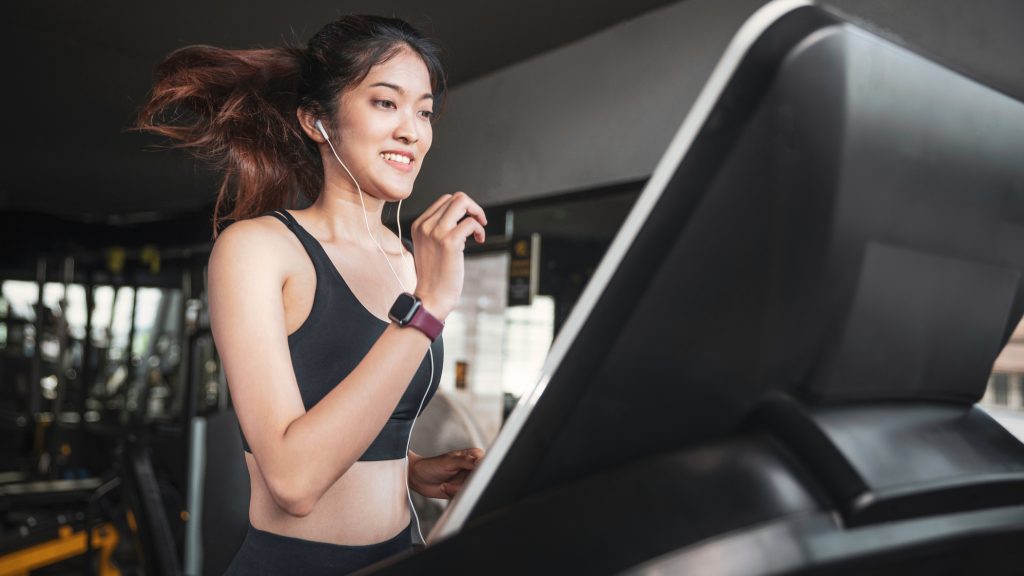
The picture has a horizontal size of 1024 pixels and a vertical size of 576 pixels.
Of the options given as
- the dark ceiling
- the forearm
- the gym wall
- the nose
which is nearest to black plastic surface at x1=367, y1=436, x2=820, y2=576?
the forearm

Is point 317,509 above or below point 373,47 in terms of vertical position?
below

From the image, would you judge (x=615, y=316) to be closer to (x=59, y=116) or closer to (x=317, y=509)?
(x=317, y=509)

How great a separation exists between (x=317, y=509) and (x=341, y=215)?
1.14 feet

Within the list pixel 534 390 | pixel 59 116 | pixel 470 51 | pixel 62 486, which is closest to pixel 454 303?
pixel 534 390

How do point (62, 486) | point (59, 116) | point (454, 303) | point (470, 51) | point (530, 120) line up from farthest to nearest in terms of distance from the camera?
1. point (62, 486)
2. point (59, 116)
3. point (530, 120)
4. point (470, 51)
5. point (454, 303)

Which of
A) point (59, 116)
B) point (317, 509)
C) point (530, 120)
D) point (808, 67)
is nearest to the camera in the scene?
point (808, 67)

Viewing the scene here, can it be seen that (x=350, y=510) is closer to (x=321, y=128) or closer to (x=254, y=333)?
(x=254, y=333)

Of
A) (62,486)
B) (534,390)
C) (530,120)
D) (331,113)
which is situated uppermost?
(530,120)

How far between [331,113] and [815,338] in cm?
70

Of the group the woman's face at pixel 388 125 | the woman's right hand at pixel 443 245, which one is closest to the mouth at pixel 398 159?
the woman's face at pixel 388 125

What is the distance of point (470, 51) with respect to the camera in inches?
120

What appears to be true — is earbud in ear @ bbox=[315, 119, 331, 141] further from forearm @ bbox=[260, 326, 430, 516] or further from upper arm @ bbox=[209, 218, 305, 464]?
forearm @ bbox=[260, 326, 430, 516]

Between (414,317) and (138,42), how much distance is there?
3.54 meters

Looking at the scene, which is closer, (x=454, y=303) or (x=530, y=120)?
(x=454, y=303)
